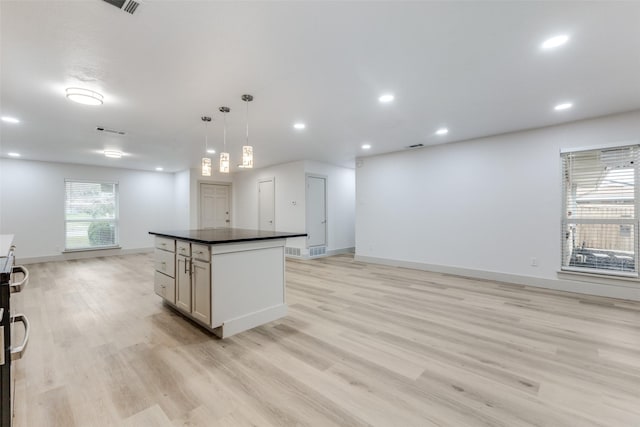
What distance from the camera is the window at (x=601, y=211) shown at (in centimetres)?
372

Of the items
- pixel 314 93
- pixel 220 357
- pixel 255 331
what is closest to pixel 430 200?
pixel 314 93

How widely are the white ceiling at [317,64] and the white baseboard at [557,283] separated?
2335 mm

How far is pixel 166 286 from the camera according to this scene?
3402 millimetres

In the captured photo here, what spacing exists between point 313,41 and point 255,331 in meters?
2.65

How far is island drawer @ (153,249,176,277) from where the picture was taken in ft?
10.7

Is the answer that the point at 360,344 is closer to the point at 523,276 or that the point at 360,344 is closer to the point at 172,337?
the point at 172,337

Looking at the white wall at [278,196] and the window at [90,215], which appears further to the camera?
the window at [90,215]

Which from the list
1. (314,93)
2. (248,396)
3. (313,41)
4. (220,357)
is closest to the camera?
(248,396)

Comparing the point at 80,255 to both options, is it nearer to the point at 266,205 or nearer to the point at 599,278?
the point at 266,205

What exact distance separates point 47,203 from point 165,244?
19.2 ft

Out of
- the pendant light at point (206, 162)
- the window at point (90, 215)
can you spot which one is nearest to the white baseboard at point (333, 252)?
the pendant light at point (206, 162)

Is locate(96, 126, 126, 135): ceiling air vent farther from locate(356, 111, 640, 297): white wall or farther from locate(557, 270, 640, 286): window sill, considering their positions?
locate(557, 270, 640, 286): window sill

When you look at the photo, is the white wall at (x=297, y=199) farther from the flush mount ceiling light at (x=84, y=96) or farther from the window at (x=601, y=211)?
the window at (x=601, y=211)

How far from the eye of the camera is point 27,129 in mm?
4266
